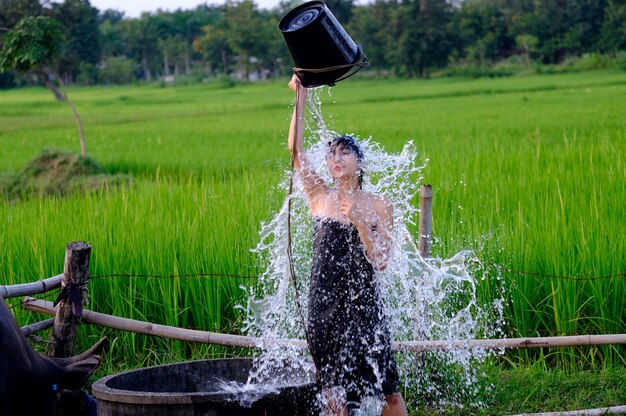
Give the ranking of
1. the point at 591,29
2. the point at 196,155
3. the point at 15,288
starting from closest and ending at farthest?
the point at 15,288
the point at 196,155
the point at 591,29

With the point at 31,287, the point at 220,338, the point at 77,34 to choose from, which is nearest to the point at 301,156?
the point at 220,338

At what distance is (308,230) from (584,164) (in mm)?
3362

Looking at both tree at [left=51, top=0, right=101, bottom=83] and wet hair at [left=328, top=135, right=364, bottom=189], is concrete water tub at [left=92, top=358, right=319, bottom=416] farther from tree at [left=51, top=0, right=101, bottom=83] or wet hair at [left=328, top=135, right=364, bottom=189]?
tree at [left=51, top=0, right=101, bottom=83]

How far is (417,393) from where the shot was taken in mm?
3994

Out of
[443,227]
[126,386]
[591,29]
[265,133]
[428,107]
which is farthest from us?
[591,29]

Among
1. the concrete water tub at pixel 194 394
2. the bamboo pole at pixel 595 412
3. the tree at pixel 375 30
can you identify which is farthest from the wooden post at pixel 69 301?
the tree at pixel 375 30

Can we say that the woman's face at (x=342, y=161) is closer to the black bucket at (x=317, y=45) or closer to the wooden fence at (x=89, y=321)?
the black bucket at (x=317, y=45)

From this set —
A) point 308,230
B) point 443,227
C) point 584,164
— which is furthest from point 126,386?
point 584,164

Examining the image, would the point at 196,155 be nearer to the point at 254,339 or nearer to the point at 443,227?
the point at 443,227

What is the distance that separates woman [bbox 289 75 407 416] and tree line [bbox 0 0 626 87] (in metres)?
31.9

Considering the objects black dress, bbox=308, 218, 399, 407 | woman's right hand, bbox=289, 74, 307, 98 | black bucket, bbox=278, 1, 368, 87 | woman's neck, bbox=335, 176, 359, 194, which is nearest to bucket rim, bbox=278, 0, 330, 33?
black bucket, bbox=278, 1, 368, 87

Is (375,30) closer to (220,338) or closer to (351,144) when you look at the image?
(220,338)

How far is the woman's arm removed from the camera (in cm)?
311

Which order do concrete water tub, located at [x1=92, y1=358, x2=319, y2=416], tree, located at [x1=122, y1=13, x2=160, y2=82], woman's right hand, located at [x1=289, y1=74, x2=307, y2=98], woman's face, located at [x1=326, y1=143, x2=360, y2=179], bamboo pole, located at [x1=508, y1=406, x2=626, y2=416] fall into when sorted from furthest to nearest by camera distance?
tree, located at [x1=122, y1=13, x2=160, y2=82], bamboo pole, located at [x1=508, y1=406, x2=626, y2=416], woman's right hand, located at [x1=289, y1=74, x2=307, y2=98], woman's face, located at [x1=326, y1=143, x2=360, y2=179], concrete water tub, located at [x1=92, y1=358, x2=319, y2=416]
